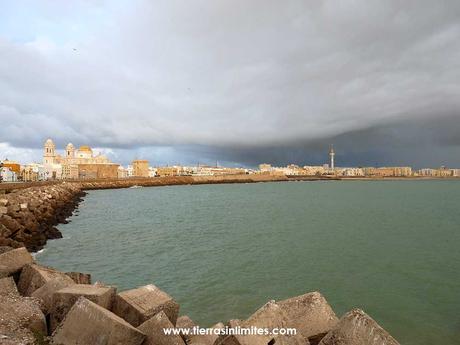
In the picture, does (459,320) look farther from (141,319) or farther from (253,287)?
(141,319)

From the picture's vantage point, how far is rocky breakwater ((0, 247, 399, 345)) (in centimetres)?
477

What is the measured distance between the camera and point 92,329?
4.83m

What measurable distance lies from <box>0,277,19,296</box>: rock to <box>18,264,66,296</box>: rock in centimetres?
42

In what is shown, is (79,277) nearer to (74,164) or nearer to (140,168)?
(74,164)

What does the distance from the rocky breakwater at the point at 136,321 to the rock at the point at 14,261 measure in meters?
0.73

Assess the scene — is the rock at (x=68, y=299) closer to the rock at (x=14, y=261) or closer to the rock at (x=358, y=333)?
the rock at (x=14, y=261)

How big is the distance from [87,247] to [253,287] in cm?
1128

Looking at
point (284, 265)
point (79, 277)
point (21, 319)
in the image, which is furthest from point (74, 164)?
point (21, 319)

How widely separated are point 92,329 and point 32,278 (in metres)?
3.00

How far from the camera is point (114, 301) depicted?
5.94 meters

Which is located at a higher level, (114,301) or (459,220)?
(114,301)

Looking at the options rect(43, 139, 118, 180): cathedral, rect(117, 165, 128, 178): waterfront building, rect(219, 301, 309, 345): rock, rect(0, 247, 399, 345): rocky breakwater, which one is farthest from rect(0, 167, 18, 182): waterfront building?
rect(219, 301, 309, 345): rock

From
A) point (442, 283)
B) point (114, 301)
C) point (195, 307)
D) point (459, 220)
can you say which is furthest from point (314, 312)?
point (459, 220)

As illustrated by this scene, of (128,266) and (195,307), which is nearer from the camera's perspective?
(195,307)
